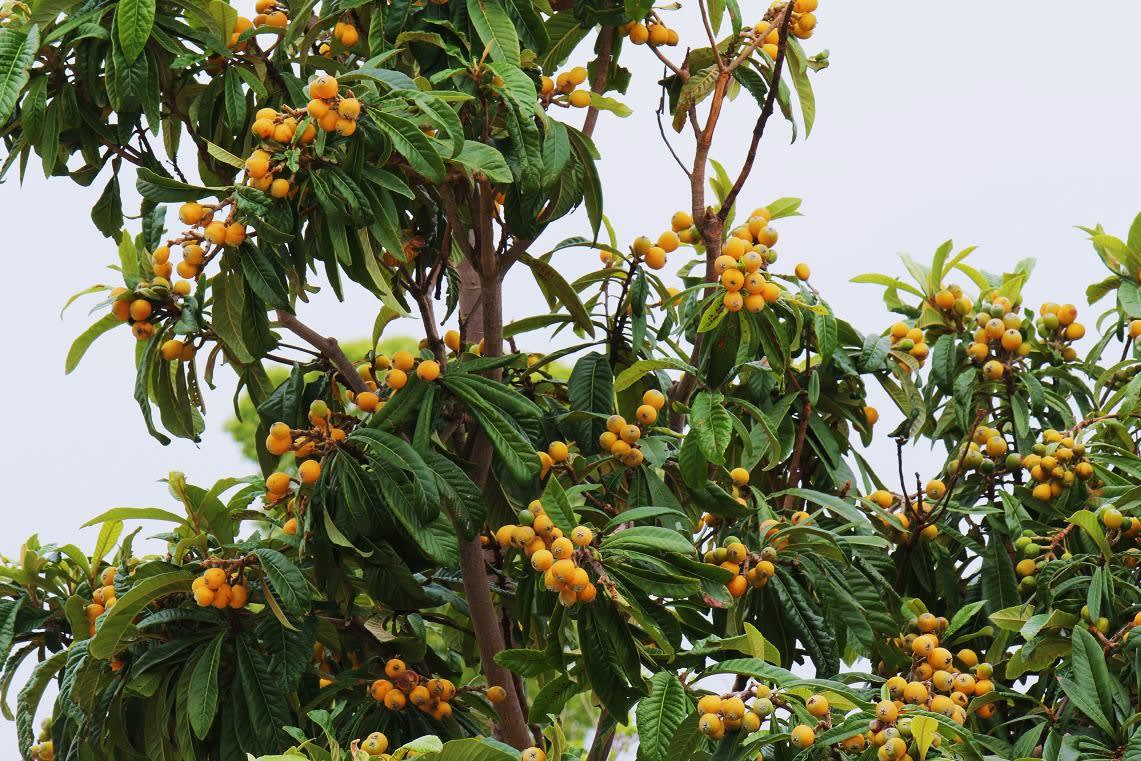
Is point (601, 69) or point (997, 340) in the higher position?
point (601, 69)

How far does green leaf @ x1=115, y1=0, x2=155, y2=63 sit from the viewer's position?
2.13 metres

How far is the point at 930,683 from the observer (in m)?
2.21

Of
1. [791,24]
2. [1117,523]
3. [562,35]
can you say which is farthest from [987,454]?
[562,35]

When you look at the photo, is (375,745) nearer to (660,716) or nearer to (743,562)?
(660,716)

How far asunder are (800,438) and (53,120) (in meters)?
1.43

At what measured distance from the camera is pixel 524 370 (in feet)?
8.40

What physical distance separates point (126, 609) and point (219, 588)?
15 cm

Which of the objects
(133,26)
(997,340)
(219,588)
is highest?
(133,26)

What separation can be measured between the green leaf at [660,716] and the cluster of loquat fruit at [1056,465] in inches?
37.8

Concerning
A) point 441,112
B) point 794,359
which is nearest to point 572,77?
point 441,112

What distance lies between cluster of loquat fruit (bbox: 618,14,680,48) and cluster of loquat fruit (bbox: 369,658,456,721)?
116cm

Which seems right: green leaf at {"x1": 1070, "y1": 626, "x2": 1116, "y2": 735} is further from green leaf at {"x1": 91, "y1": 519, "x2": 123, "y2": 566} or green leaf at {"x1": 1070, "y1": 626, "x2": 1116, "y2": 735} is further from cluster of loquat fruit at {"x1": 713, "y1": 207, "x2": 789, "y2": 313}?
green leaf at {"x1": 91, "y1": 519, "x2": 123, "y2": 566}

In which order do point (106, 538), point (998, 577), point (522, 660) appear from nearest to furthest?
point (522, 660), point (998, 577), point (106, 538)

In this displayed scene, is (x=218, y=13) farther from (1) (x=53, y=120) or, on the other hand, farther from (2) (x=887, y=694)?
(2) (x=887, y=694)
